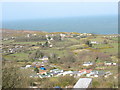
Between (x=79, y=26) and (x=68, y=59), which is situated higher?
(x=79, y=26)

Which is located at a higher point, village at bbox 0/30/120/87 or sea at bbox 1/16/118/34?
sea at bbox 1/16/118/34

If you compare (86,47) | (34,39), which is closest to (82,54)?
(86,47)

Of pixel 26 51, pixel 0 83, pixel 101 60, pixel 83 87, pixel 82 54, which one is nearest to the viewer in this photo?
pixel 0 83

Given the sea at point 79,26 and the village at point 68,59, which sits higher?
the sea at point 79,26

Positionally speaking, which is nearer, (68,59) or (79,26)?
(68,59)

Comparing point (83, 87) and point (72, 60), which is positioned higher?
point (83, 87)

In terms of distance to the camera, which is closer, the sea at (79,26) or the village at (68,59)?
the village at (68,59)

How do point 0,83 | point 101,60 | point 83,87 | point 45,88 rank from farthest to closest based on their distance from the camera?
point 101,60 < point 45,88 < point 83,87 < point 0,83

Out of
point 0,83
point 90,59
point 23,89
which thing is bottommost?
point 90,59

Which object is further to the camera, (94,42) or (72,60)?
(94,42)

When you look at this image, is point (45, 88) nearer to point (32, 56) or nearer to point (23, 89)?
point (23, 89)

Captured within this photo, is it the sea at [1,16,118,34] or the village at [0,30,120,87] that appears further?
the sea at [1,16,118,34]
